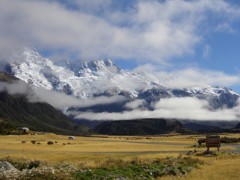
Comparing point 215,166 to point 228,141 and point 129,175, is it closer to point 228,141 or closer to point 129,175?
point 129,175

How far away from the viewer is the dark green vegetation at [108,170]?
1577 inches

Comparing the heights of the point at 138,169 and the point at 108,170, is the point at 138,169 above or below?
below

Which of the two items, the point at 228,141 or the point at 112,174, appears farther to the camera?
the point at 228,141

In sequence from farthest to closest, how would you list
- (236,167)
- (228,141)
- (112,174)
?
(228,141) → (236,167) → (112,174)

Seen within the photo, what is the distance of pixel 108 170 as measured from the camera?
157 ft

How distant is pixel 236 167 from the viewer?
2392 inches

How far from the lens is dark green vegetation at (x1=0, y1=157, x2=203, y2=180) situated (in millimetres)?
40062

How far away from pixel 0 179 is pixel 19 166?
15.4 m

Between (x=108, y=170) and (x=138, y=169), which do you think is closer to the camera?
(x=108, y=170)

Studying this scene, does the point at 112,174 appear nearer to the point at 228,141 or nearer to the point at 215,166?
the point at 215,166

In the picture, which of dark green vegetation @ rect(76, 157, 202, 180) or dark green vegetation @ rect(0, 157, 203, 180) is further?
dark green vegetation @ rect(76, 157, 202, 180)

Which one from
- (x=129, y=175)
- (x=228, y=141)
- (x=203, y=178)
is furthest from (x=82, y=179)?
(x=228, y=141)

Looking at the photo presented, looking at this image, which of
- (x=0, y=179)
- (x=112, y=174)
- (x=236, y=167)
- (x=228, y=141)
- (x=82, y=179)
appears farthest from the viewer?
(x=228, y=141)

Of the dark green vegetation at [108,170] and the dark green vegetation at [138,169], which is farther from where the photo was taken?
the dark green vegetation at [138,169]
